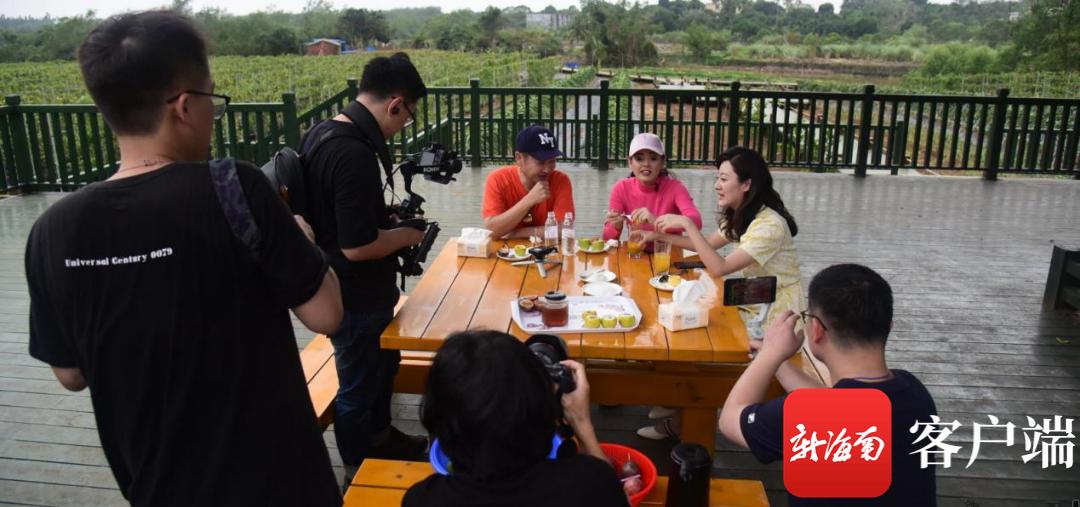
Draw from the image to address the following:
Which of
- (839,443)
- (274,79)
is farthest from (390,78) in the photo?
(274,79)

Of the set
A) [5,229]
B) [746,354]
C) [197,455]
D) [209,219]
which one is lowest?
[5,229]

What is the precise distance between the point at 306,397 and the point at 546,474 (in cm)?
55

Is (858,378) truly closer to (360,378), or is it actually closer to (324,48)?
(360,378)

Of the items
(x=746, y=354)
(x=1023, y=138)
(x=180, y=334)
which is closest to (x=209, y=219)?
(x=180, y=334)

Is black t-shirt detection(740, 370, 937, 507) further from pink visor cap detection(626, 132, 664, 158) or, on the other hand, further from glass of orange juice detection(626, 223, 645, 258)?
pink visor cap detection(626, 132, 664, 158)

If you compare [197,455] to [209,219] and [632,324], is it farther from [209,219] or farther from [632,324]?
[632,324]

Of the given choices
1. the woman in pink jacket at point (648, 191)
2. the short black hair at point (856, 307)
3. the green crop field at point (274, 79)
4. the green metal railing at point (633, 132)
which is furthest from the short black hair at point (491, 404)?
the green crop field at point (274, 79)

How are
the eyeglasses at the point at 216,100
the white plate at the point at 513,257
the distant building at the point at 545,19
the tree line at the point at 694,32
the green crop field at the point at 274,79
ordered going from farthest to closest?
1. the distant building at the point at 545,19
2. the tree line at the point at 694,32
3. the green crop field at the point at 274,79
4. the white plate at the point at 513,257
5. the eyeglasses at the point at 216,100

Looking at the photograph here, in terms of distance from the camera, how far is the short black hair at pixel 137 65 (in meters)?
1.16

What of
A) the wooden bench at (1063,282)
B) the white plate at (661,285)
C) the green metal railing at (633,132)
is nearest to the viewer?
the white plate at (661,285)

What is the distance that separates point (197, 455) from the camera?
1287 millimetres

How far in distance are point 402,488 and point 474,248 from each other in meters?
1.41

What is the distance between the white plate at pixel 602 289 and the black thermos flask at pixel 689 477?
103 centimetres

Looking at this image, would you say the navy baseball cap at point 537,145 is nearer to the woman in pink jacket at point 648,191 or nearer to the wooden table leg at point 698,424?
the woman in pink jacket at point 648,191
